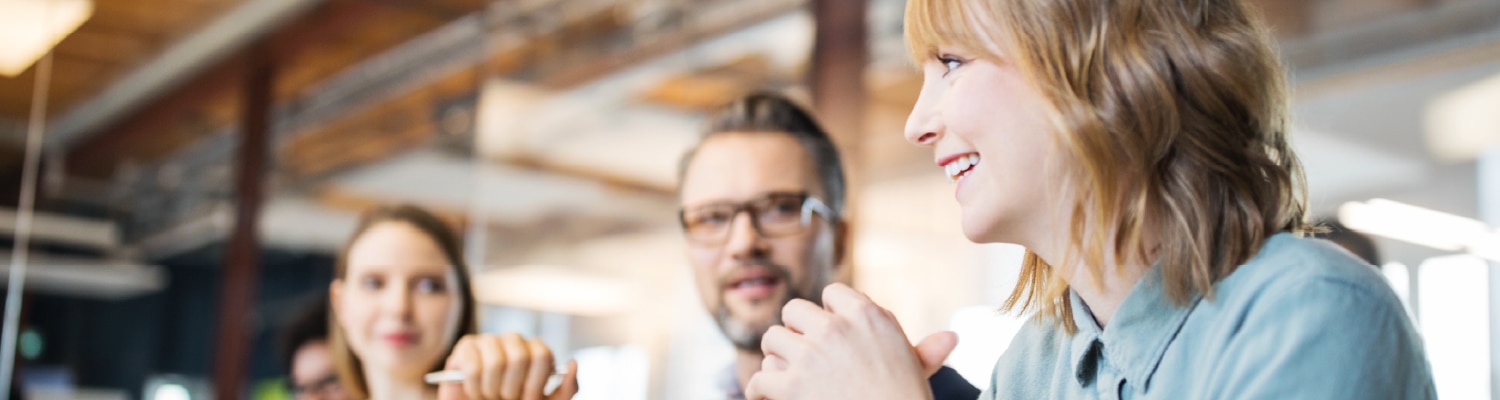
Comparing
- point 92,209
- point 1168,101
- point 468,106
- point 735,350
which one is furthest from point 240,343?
point 1168,101

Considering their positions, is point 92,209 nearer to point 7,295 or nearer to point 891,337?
point 7,295

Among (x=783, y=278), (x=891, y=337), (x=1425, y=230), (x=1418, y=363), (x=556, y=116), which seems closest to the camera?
(x=1418, y=363)

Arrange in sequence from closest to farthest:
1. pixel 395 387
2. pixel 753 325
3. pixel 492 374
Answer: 1. pixel 492 374
2. pixel 753 325
3. pixel 395 387

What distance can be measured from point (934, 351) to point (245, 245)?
129 inches

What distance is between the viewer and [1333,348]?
25.3 inches

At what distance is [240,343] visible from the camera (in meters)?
3.60

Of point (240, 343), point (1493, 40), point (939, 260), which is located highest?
point (1493, 40)

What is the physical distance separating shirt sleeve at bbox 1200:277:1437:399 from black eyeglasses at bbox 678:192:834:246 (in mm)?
724

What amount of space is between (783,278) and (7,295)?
235cm

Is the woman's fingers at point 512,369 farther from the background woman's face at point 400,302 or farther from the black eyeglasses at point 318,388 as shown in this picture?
the black eyeglasses at point 318,388

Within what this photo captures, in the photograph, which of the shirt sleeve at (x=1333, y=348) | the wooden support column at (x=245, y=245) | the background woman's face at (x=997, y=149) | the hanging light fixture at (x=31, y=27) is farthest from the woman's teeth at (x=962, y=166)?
the wooden support column at (x=245, y=245)

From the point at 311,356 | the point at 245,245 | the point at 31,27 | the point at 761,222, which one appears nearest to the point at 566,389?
the point at 761,222

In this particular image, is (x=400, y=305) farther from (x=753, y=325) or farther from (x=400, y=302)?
(x=753, y=325)

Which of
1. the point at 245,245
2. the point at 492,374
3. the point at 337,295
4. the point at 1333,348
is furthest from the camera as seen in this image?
the point at 245,245
